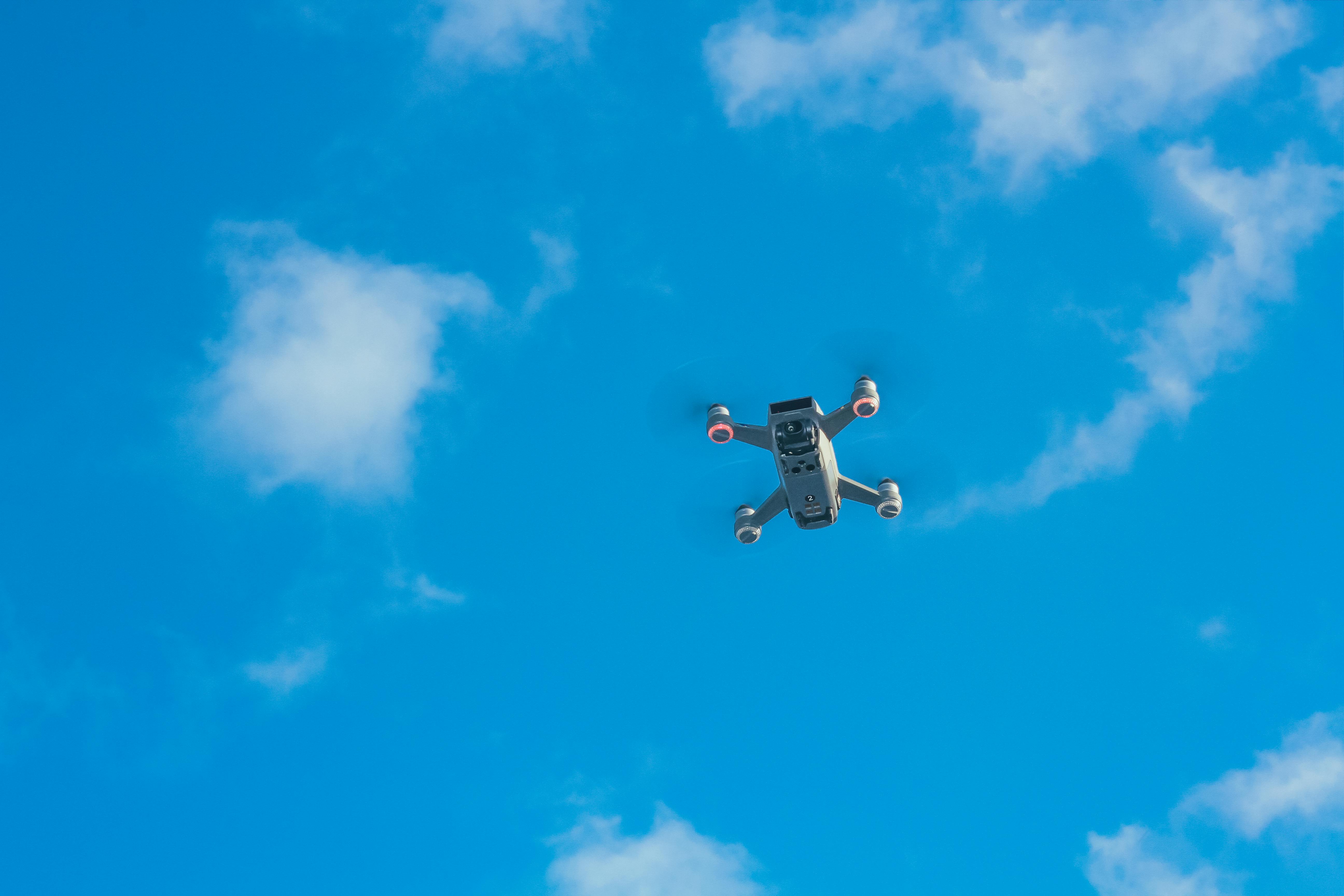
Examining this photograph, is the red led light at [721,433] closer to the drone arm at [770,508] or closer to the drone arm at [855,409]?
the drone arm at [855,409]

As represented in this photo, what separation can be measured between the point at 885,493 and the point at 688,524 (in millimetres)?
3117

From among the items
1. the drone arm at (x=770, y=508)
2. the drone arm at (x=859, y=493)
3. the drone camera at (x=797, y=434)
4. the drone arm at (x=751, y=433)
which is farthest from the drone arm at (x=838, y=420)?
the drone arm at (x=770, y=508)

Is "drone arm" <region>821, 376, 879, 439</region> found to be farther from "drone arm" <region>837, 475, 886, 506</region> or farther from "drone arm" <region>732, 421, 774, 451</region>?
"drone arm" <region>837, 475, 886, 506</region>

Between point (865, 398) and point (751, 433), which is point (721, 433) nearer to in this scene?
point (751, 433)

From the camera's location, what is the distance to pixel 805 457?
1598 cm

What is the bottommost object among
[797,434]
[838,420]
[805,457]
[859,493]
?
[805,457]

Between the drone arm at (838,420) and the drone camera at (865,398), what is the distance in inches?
3.4

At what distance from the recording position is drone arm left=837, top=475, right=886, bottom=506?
17000 mm

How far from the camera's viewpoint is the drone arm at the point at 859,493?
17.0m

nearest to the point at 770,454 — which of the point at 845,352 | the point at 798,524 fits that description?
the point at 798,524

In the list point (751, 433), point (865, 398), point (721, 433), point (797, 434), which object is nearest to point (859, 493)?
point (797, 434)

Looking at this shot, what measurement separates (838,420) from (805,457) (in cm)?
71

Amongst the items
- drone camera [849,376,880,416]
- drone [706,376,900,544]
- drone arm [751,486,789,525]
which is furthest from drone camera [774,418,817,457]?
drone arm [751,486,789,525]

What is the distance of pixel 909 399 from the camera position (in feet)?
52.4
